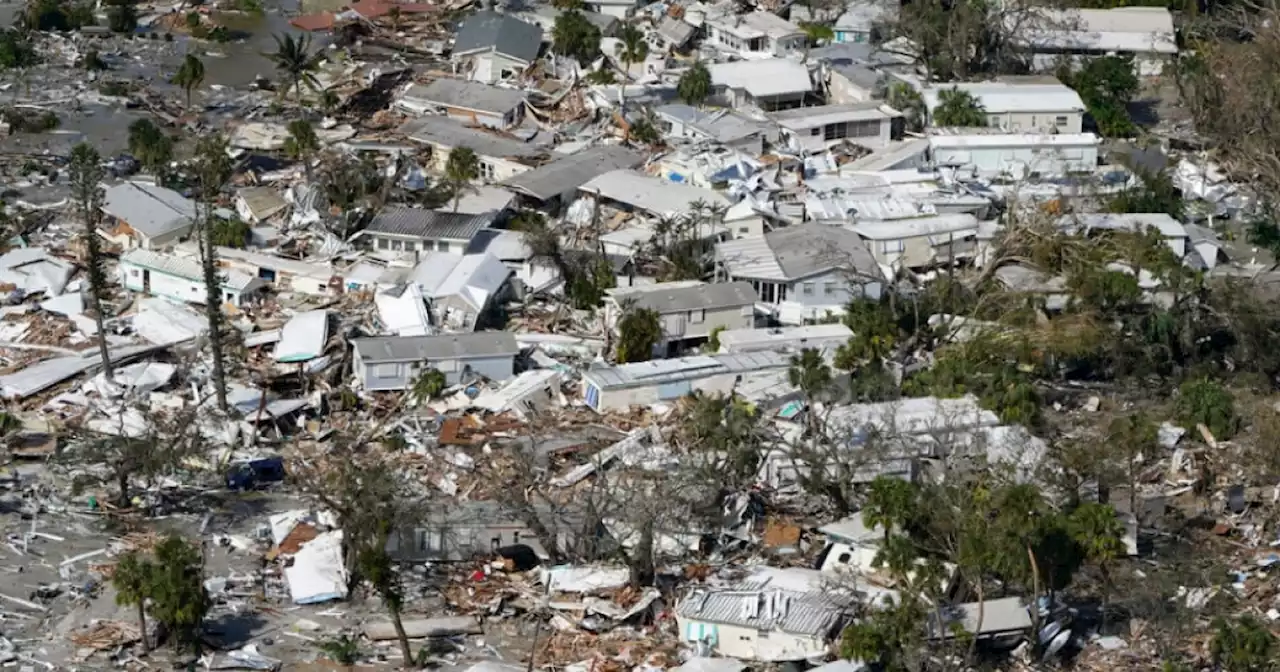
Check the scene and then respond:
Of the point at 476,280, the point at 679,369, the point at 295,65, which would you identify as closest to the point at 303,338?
the point at 476,280

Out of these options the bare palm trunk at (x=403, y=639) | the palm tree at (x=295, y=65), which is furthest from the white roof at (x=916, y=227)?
the bare palm trunk at (x=403, y=639)

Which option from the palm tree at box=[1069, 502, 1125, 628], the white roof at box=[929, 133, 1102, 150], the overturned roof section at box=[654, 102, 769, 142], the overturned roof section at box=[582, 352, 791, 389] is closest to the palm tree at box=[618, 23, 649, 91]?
the overturned roof section at box=[654, 102, 769, 142]

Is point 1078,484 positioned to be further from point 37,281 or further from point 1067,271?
point 37,281

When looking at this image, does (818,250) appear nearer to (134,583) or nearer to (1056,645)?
(1056,645)

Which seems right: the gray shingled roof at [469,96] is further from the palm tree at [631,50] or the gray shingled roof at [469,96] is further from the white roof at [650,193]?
the white roof at [650,193]

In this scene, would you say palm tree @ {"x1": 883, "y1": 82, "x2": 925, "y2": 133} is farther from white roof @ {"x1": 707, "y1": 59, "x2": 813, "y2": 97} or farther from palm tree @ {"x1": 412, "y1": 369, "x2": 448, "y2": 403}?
palm tree @ {"x1": 412, "y1": 369, "x2": 448, "y2": 403}

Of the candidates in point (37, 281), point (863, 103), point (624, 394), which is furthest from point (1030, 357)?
point (37, 281)
